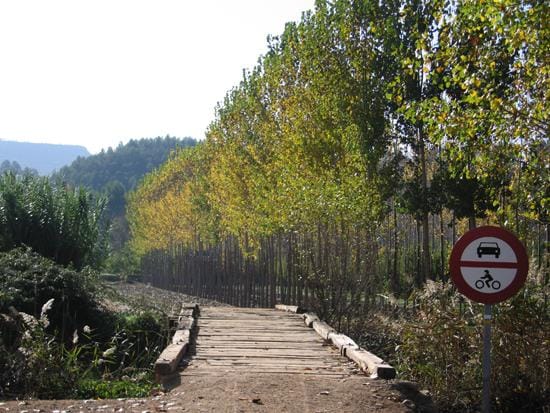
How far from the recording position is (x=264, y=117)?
25.4 m

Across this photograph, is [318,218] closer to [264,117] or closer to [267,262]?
[267,262]

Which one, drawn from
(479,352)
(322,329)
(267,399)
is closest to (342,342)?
(322,329)

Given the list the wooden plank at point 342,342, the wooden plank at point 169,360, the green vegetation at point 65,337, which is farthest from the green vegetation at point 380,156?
the green vegetation at point 65,337

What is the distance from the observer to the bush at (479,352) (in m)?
8.87

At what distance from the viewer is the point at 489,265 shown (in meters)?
7.04

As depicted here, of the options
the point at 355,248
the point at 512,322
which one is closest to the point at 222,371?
the point at 512,322

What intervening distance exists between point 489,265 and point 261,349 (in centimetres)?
431

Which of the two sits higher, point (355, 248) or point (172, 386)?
point (355, 248)

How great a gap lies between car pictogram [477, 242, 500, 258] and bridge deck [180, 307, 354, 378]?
7.98 feet

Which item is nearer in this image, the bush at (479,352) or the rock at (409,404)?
the rock at (409,404)

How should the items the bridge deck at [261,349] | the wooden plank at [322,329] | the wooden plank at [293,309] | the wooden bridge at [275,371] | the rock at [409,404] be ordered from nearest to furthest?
the wooden bridge at [275,371]
the rock at [409,404]
the bridge deck at [261,349]
the wooden plank at [322,329]
the wooden plank at [293,309]

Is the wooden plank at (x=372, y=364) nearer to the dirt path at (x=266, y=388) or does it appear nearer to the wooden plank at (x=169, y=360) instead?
the dirt path at (x=266, y=388)

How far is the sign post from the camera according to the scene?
7.00 m

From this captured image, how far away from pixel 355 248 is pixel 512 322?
564 centimetres
